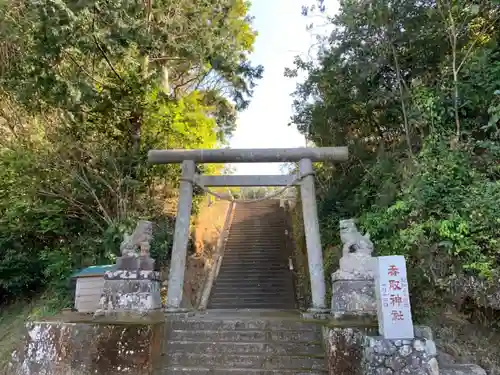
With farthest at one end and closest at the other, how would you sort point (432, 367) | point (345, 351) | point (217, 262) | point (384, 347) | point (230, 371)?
point (217, 262)
point (230, 371)
point (345, 351)
point (384, 347)
point (432, 367)

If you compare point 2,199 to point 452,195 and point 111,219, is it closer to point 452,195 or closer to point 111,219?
point 111,219

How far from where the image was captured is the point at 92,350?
533cm

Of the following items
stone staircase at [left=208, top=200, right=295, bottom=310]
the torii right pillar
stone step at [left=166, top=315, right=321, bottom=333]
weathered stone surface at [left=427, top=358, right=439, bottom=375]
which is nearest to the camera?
weathered stone surface at [left=427, top=358, right=439, bottom=375]

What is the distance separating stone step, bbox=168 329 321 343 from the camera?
585cm

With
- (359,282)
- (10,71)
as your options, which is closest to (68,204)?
(10,71)

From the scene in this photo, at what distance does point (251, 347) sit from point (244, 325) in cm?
42

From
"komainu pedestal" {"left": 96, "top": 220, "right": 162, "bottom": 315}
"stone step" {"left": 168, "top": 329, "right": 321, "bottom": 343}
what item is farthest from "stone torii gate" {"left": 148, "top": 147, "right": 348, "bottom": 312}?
"stone step" {"left": 168, "top": 329, "right": 321, "bottom": 343}

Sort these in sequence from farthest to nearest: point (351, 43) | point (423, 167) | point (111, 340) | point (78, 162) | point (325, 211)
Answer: point (325, 211) < point (78, 162) < point (351, 43) < point (423, 167) < point (111, 340)

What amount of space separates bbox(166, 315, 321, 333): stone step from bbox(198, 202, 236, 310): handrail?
3305 millimetres

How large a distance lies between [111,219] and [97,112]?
2.70 meters

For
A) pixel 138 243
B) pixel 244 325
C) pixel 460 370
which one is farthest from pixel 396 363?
→ pixel 138 243

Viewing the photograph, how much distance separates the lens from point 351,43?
28.5 feet

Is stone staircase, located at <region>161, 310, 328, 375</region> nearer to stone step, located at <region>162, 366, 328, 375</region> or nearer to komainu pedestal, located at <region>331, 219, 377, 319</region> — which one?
stone step, located at <region>162, 366, 328, 375</region>

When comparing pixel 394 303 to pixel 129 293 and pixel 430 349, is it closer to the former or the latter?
pixel 430 349
